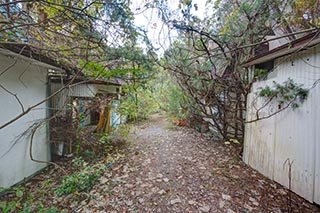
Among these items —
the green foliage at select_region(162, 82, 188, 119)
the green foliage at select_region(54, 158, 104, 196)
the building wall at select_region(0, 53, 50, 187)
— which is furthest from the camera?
the green foliage at select_region(162, 82, 188, 119)

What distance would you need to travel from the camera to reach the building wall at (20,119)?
326 cm

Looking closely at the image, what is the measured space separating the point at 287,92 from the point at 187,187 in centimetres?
253

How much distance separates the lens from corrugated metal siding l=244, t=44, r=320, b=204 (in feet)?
8.82

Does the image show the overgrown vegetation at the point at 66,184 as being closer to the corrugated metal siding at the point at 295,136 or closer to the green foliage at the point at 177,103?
the corrugated metal siding at the point at 295,136

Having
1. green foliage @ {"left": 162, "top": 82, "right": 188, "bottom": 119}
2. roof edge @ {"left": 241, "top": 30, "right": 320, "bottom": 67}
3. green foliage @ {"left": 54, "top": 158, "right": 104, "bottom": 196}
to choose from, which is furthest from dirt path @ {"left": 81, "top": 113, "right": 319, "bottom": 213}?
green foliage @ {"left": 162, "top": 82, "right": 188, "bottom": 119}

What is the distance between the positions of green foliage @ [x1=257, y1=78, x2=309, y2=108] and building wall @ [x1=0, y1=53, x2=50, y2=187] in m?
4.54

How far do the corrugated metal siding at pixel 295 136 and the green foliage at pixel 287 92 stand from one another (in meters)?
0.08

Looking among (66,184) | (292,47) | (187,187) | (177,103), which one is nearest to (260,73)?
(292,47)

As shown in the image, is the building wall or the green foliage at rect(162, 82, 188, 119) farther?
the green foliage at rect(162, 82, 188, 119)

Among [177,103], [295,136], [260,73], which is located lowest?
[295,136]

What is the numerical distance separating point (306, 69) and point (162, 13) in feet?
9.23

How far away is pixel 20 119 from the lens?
362cm

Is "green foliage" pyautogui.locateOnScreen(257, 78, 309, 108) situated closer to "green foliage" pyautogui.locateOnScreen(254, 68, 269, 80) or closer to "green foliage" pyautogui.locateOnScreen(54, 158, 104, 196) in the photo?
"green foliage" pyautogui.locateOnScreen(254, 68, 269, 80)

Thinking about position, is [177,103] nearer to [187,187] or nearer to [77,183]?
[187,187]
